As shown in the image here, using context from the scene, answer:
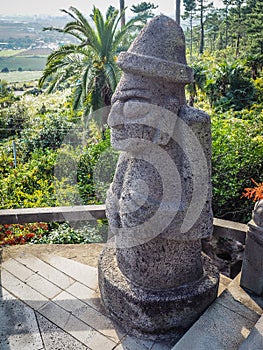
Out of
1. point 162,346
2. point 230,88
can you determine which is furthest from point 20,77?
point 162,346

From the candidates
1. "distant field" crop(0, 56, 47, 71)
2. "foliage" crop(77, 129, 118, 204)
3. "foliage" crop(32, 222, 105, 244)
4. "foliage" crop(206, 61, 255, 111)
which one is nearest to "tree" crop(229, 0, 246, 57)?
"foliage" crop(206, 61, 255, 111)

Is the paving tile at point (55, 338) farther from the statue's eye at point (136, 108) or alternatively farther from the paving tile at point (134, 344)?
the statue's eye at point (136, 108)

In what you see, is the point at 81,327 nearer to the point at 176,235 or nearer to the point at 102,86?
the point at 176,235

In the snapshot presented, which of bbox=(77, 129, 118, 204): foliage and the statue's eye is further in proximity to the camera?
bbox=(77, 129, 118, 204): foliage

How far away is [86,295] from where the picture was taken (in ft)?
10.9

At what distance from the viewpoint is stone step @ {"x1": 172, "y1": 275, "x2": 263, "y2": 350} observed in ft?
8.29

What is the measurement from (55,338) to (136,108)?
198 centimetres

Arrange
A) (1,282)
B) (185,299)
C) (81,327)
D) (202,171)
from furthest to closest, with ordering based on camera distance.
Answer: (1,282) < (81,327) < (185,299) < (202,171)

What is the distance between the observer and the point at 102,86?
36.4 ft

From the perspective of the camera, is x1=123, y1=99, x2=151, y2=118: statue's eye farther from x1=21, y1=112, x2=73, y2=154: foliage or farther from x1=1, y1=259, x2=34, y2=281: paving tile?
x1=21, y1=112, x2=73, y2=154: foliage

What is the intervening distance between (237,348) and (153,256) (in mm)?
891

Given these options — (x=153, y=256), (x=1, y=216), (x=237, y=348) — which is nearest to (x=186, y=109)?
(x=153, y=256)

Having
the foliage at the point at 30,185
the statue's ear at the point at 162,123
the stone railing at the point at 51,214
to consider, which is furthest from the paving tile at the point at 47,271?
the foliage at the point at 30,185

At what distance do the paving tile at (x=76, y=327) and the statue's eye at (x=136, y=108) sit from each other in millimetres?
1826
